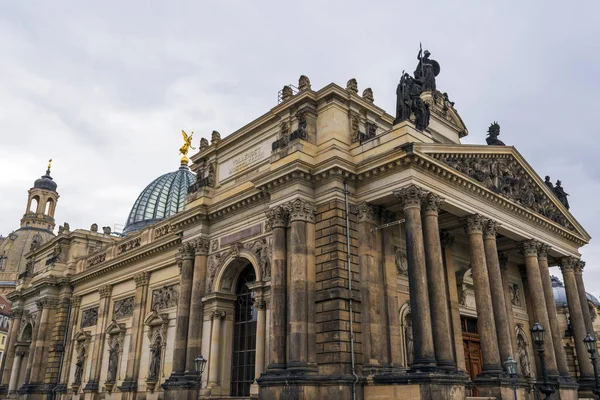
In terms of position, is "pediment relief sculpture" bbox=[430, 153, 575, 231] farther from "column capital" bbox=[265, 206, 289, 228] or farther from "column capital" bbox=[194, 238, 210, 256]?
"column capital" bbox=[194, 238, 210, 256]

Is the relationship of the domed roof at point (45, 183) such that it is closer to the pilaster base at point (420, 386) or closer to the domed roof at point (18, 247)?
the domed roof at point (18, 247)

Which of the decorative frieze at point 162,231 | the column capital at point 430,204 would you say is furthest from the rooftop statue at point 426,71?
the decorative frieze at point 162,231

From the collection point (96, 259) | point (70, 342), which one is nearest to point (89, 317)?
point (70, 342)

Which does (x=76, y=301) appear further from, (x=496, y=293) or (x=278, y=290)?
(x=496, y=293)

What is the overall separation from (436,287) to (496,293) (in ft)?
16.1

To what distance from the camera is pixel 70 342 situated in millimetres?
41875

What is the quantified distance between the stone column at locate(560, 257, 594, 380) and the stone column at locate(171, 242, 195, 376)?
2053 cm

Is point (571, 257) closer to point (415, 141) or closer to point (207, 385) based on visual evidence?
point (415, 141)

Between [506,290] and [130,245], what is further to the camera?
[130,245]

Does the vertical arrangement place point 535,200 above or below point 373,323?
above

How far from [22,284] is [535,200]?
4391cm

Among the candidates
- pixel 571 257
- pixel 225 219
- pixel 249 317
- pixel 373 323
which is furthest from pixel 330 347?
pixel 571 257

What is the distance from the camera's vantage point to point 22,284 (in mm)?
49562

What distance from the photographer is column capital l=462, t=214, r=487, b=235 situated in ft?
79.5
